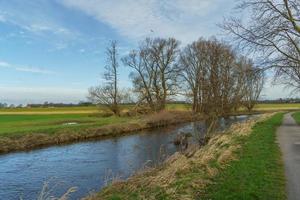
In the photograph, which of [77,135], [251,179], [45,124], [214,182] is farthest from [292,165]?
[45,124]

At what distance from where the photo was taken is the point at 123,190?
9977 mm

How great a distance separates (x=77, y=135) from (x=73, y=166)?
1364 centimetres

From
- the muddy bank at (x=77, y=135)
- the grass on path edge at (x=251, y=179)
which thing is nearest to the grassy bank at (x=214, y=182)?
the grass on path edge at (x=251, y=179)

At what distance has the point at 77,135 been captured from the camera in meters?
32.4

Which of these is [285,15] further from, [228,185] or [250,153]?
[228,185]

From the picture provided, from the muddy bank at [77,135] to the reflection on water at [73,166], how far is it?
1892mm

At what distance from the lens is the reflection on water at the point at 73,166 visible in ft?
46.8

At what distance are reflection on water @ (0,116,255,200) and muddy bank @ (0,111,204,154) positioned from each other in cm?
189

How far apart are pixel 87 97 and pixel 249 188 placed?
2157 inches

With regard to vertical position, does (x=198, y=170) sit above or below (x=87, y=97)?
below

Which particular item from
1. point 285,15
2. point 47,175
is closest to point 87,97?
point 285,15

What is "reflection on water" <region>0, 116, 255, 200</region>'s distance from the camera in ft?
46.8

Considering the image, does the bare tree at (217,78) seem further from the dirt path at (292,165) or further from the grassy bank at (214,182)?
the grassy bank at (214,182)

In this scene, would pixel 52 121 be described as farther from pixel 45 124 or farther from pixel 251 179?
pixel 251 179
